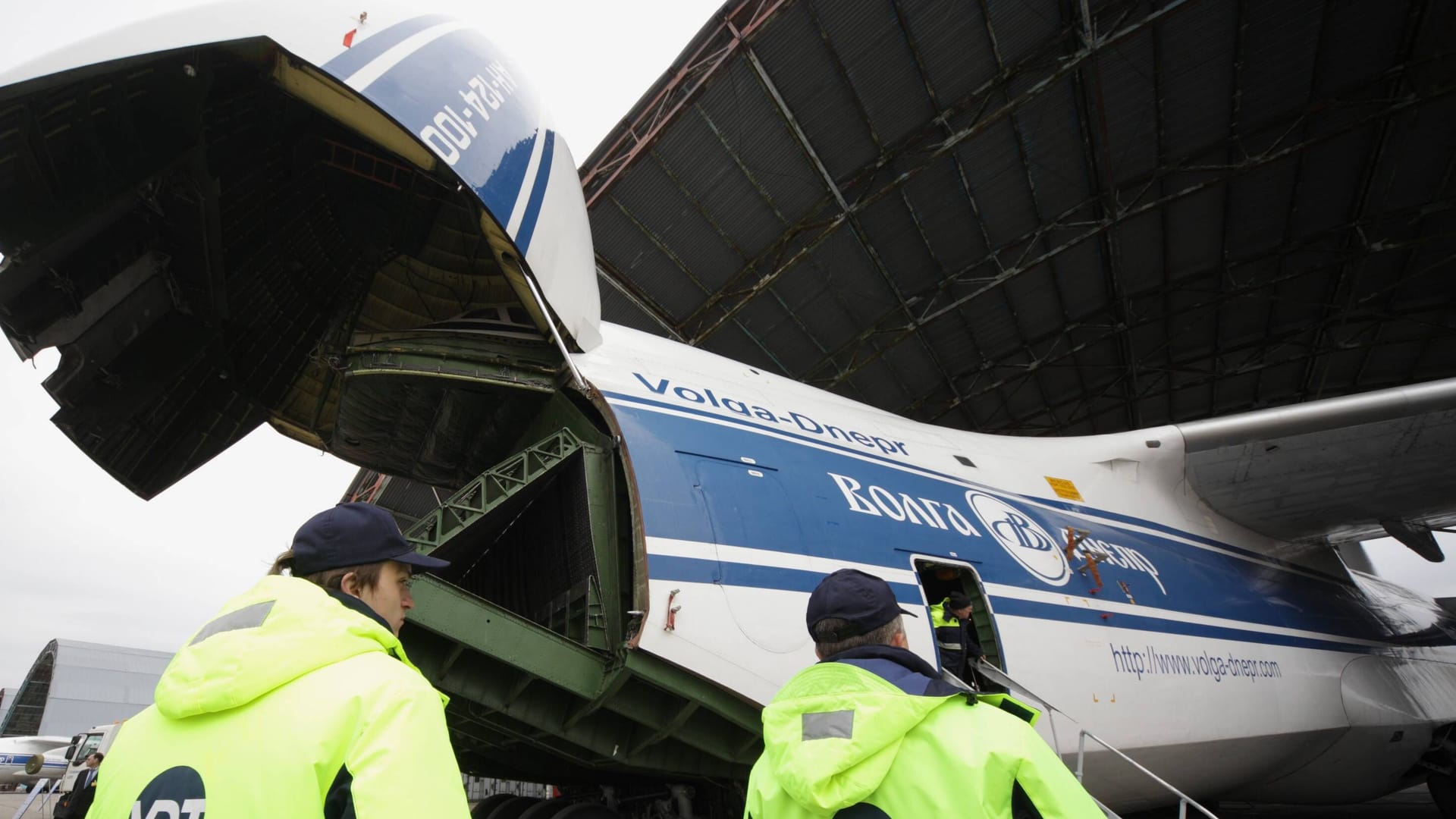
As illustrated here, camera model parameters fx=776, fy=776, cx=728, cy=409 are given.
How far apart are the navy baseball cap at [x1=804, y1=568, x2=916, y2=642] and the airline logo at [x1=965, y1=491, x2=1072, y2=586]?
350cm

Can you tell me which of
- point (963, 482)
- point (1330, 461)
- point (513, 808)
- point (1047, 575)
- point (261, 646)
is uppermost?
point (1330, 461)

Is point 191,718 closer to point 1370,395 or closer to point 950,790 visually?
point 950,790

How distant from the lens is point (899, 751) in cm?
167

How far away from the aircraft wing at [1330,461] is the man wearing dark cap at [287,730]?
7.70 m

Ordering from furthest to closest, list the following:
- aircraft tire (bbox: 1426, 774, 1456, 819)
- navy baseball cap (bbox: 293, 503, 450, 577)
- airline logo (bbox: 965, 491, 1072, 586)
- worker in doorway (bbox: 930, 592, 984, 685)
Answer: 1. aircraft tire (bbox: 1426, 774, 1456, 819)
2. airline logo (bbox: 965, 491, 1072, 586)
3. worker in doorway (bbox: 930, 592, 984, 685)
4. navy baseball cap (bbox: 293, 503, 450, 577)

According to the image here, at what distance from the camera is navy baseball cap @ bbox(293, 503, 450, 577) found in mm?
1502

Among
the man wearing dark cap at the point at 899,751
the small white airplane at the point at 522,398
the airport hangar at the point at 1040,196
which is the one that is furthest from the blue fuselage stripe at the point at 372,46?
the airport hangar at the point at 1040,196

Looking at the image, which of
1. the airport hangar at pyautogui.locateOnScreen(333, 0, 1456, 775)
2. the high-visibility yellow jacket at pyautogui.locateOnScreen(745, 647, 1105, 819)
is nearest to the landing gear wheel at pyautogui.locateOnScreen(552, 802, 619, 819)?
the high-visibility yellow jacket at pyautogui.locateOnScreen(745, 647, 1105, 819)

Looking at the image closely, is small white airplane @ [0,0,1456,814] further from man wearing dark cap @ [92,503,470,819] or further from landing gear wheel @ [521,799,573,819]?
man wearing dark cap @ [92,503,470,819]

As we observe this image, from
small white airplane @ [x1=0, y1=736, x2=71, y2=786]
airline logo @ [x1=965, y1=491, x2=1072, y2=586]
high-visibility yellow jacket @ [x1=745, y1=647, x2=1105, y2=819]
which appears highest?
airline logo @ [x1=965, y1=491, x2=1072, y2=586]

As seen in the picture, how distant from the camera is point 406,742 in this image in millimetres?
1130

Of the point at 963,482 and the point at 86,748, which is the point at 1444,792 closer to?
the point at 963,482

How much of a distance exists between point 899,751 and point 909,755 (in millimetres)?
24

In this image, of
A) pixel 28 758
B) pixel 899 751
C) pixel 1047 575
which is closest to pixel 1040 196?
pixel 1047 575
